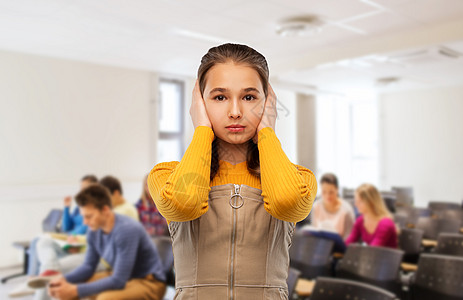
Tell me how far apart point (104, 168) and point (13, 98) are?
64.3 inches

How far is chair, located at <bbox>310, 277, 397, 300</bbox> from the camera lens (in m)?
2.06

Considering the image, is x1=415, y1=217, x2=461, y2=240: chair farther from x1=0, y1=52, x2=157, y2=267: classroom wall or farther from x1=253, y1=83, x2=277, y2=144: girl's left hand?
x1=253, y1=83, x2=277, y2=144: girl's left hand

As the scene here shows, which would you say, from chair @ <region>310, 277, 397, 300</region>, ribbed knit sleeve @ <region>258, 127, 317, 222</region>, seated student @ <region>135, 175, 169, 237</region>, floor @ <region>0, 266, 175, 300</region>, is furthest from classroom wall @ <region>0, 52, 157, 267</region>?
ribbed knit sleeve @ <region>258, 127, 317, 222</region>

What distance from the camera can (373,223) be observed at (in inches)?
153

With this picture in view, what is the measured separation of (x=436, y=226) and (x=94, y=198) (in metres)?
3.83

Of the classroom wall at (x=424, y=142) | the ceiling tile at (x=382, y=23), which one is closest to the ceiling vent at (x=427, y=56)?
the ceiling tile at (x=382, y=23)

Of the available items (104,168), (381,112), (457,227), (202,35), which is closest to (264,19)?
(202,35)

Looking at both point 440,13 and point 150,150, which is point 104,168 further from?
point 440,13

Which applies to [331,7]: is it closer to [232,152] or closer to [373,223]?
[373,223]

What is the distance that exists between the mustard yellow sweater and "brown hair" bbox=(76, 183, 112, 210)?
7.75 ft

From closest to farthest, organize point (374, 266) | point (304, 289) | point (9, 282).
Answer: point (304, 289) → point (374, 266) → point (9, 282)

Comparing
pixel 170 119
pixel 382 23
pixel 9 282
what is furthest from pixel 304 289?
pixel 170 119

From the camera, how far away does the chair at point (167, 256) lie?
3.26 m

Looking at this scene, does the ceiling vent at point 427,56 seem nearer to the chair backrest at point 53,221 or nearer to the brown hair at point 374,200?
the brown hair at point 374,200
